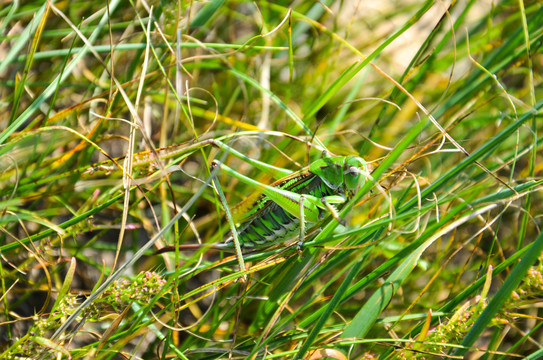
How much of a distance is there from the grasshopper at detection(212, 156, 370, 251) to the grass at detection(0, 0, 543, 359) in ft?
0.21

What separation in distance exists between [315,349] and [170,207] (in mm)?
875

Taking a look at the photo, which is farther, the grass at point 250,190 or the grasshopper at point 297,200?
the grasshopper at point 297,200

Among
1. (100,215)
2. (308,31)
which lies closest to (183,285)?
(100,215)

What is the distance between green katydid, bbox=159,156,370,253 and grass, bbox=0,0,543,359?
7 cm

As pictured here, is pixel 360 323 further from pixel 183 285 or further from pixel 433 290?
pixel 433 290

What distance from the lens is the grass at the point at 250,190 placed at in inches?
41.8

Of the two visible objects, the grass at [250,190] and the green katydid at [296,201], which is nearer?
the grass at [250,190]

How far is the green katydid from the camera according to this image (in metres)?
1.18

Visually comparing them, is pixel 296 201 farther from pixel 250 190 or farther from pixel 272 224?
pixel 250 190

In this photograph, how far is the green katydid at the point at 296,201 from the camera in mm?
1179

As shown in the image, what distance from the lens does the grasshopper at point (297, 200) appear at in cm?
118

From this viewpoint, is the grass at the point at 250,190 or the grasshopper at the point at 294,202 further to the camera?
the grasshopper at the point at 294,202

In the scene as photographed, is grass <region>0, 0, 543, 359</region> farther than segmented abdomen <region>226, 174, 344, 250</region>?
No

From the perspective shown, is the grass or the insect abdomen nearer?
the grass
